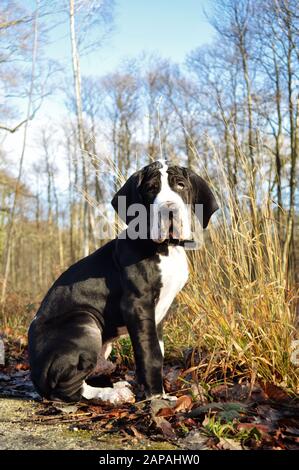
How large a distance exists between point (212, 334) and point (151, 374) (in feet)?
2.43

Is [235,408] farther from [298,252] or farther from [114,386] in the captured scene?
[298,252]

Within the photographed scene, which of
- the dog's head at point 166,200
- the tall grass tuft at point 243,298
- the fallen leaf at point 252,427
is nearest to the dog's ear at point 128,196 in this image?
the dog's head at point 166,200

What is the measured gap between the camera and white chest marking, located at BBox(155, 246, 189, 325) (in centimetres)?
310

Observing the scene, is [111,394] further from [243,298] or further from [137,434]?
[243,298]

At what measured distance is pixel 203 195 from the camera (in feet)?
10.7

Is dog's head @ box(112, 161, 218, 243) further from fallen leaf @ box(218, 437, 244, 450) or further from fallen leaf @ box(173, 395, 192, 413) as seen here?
fallen leaf @ box(218, 437, 244, 450)

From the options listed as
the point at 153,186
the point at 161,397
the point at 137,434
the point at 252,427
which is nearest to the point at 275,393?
the point at 252,427

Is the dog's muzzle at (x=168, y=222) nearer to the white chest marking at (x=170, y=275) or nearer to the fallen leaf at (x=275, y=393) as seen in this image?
the white chest marking at (x=170, y=275)

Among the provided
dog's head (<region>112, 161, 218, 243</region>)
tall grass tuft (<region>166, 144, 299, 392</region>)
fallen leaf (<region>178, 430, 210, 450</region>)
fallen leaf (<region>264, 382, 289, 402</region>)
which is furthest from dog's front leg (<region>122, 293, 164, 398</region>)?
fallen leaf (<region>264, 382, 289, 402</region>)

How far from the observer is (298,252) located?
20297mm

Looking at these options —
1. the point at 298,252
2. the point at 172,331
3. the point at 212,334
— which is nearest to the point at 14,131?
the point at 298,252

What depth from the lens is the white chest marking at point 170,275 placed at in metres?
3.10

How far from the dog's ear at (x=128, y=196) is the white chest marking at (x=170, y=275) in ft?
1.25

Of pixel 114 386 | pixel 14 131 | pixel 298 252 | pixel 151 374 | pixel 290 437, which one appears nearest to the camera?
pixel 290 437
